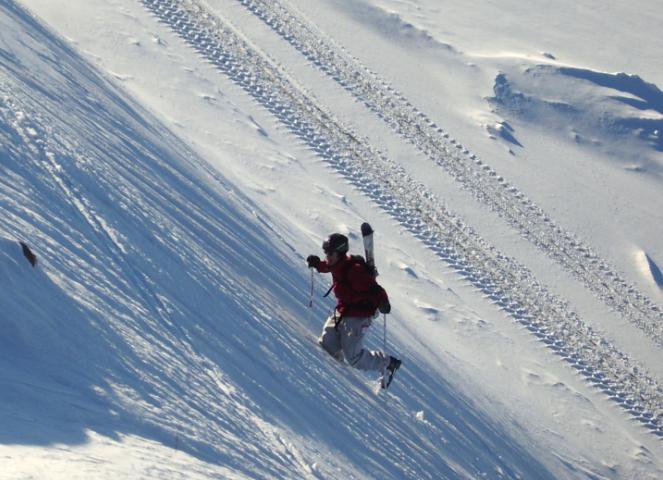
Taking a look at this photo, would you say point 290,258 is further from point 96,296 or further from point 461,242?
A: point 96,296

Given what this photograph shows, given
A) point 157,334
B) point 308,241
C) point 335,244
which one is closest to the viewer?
point 157,334

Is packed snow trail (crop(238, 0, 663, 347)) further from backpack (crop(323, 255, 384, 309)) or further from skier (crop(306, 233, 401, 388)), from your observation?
backpack (crop(323, 255, 384, 309))

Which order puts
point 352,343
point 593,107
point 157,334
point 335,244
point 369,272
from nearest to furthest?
point 157,334
point 335,244
point 369,272
point 352,343
point 593,107

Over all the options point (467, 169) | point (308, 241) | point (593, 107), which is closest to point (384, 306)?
point (308, 241)

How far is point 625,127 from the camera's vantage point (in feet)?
48.1

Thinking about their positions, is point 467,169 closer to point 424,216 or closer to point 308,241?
point 424,216

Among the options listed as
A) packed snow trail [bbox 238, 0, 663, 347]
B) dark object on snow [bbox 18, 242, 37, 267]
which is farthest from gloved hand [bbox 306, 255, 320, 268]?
packed snow trail [bbox 238, 0, 663, 347]

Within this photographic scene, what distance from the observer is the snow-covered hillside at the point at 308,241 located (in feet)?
14.2

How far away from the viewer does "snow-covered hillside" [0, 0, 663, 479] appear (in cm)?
434

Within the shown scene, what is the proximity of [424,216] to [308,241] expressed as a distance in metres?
2.28

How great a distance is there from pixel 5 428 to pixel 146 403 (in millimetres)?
869

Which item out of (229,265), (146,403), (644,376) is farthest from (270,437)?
(644,376)

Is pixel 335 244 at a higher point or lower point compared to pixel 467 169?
lower

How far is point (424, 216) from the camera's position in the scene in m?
12.0
